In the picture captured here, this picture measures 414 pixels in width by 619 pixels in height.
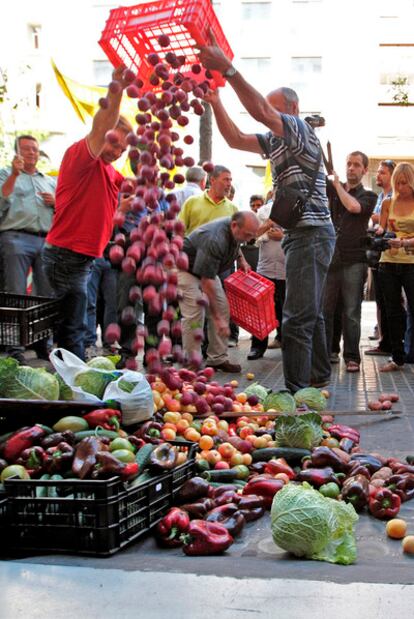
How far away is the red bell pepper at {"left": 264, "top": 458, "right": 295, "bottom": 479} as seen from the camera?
4.03 m

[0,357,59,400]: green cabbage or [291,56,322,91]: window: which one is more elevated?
[291,56,322,91]: window

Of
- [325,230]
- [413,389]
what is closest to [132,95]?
[325,230]

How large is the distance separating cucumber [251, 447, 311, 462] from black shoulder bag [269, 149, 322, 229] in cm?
200

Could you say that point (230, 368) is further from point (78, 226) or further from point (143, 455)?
point (143, 455)

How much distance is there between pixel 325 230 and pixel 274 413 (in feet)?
5.32

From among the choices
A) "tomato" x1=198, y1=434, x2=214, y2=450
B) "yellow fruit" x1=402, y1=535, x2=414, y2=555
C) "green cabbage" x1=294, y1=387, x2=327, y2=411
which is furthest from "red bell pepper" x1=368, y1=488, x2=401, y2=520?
"green cabbage" x1=294, y1=387, x2=327, y2=411

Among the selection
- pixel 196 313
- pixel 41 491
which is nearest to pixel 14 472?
pixel 41 491

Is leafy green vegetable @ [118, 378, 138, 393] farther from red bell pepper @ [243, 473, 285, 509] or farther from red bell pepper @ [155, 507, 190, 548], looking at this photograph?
red bell pepper @ [155, 507, 190, 548]

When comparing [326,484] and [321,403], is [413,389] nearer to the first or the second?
[321,403]

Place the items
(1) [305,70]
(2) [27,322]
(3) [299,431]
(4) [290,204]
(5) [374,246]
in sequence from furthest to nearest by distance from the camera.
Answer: (1) [305,70] → (5) [374,246] → (2) [27,322] → (4) [290,204] → (3) [299,431]

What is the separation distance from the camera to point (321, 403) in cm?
562

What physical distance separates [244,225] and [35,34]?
38.5 metres

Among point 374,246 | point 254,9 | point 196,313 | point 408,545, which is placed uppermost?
point 254,9

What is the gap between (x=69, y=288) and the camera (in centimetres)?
617
